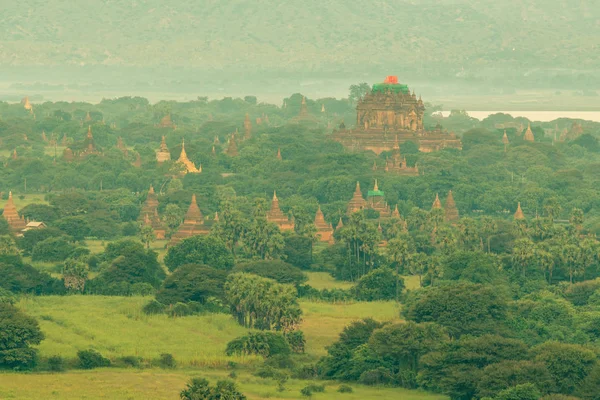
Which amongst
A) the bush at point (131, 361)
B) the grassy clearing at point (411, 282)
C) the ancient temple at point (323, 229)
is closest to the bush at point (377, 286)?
the grassy clearing at point (411, 282)

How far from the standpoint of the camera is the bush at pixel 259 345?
322ft

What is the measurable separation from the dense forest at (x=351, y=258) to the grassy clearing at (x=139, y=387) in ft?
3.07

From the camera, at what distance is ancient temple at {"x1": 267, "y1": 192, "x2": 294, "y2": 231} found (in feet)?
451

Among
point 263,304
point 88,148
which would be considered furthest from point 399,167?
point 263,304

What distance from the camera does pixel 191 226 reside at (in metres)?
135

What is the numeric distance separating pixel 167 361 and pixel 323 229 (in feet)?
145

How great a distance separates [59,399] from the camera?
291ft

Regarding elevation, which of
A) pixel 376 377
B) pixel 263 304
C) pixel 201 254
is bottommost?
pixel 376 377

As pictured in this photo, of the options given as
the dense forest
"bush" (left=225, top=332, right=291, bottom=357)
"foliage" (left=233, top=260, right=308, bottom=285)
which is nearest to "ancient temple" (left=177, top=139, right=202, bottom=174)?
the dense forest

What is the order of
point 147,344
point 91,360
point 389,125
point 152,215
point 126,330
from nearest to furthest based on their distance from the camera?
1. point 91,360
2. point 147,344
3. point 126,330
4. point 152,215
5. point 389,125

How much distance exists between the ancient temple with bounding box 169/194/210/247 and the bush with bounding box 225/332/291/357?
109ft

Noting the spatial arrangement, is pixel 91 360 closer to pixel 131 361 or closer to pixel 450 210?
pixel 131 361

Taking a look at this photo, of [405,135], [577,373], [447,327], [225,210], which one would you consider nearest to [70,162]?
[405,135]

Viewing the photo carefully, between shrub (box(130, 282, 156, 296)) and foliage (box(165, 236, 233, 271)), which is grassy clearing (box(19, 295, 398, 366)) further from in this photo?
foliage (box(165, 236, 233, 271))
